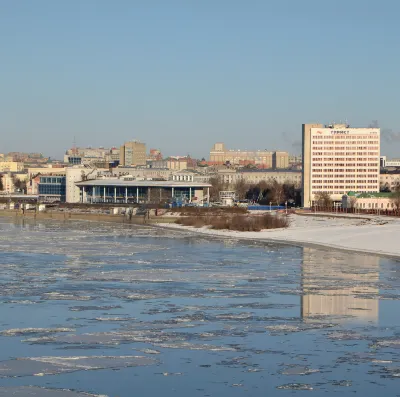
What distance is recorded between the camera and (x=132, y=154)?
176 m

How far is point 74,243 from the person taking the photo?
37219 millimetres

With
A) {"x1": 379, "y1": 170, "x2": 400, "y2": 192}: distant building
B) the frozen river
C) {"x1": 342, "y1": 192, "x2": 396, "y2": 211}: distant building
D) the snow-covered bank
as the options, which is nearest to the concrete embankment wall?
the snow-covered bank

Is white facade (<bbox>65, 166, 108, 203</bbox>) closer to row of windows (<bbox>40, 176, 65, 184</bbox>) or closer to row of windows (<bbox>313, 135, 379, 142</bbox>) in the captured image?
row of windows (<bbox>40, 176, 65, 184</bbox>)

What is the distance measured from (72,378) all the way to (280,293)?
8.79 m

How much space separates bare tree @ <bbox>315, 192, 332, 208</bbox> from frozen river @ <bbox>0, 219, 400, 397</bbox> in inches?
2304

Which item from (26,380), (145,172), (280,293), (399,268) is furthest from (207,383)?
(145,172)

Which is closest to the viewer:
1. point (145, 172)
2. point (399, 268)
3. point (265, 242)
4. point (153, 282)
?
point (153, 282)

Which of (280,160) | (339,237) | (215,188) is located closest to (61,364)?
(339,237)

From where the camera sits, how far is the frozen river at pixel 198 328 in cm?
1192

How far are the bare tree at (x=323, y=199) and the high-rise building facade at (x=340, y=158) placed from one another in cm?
391

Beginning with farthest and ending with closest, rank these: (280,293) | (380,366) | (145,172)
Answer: (145,172), (280,293), (380,366)

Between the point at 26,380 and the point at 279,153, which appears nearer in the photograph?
the point at 26,380

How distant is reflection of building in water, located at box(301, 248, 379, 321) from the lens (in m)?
17.5

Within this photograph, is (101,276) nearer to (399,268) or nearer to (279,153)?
(399,268)
